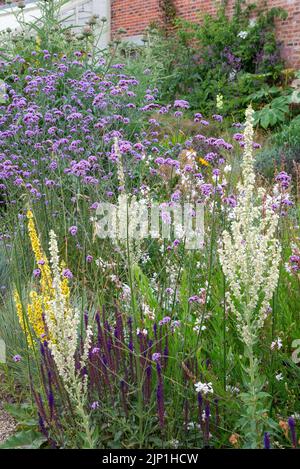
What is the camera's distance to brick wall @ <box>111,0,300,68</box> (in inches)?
465

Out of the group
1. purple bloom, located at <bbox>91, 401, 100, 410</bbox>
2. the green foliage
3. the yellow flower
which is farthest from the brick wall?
purple bloom, located at <bbox>91, 401, 100, 410</bbox>

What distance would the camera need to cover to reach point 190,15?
47.3 ft

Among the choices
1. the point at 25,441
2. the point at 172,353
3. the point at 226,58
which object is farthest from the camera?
the point at 226,58

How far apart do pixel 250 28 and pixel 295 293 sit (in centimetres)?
1013

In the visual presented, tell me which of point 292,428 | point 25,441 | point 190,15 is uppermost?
point 190,15

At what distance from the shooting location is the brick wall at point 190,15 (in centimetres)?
1180

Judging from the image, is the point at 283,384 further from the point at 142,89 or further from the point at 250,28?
the point at 250,28

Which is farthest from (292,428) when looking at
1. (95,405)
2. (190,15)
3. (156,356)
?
(190,15)

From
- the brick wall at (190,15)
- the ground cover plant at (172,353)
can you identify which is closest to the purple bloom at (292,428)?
the ground cover plant at (172,353)

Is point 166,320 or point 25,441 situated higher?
point 166,320

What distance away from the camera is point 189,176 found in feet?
12.1

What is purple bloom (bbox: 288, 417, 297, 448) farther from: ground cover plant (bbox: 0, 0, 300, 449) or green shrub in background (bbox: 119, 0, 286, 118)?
green shrub in background (bbox: 119, 0, 286, 118)

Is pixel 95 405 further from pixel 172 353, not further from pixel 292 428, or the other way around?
pixel 292 428
